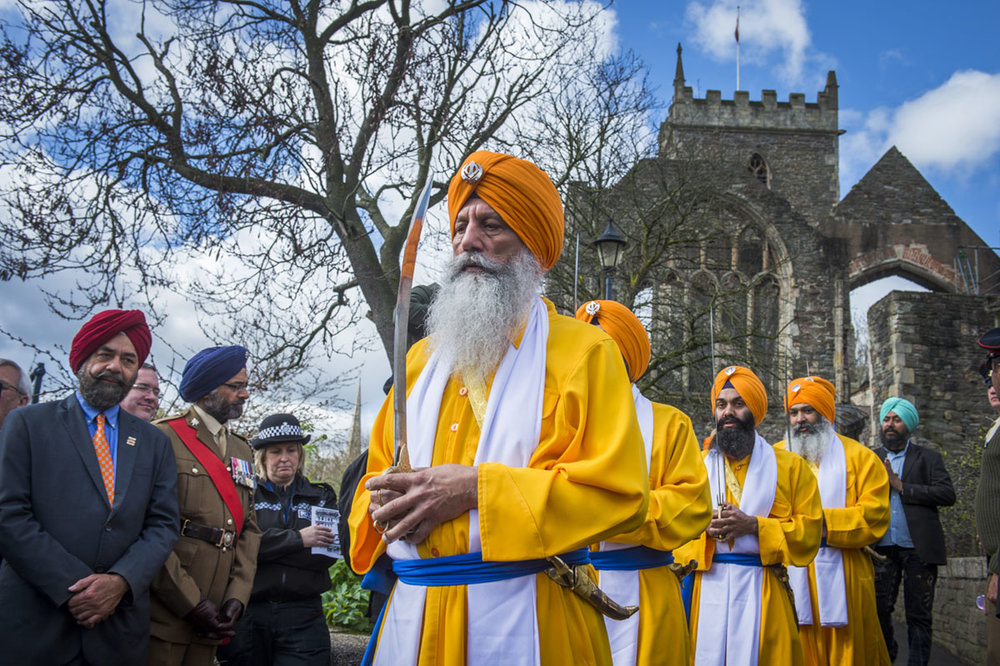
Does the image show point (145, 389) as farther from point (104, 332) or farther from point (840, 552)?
point (840, 552)

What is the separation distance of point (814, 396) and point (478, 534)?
5115 millimetres

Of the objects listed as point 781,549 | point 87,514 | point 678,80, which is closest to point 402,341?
point 87,514

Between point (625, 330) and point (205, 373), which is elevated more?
point (625, 330)

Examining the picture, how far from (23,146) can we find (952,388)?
1555cm

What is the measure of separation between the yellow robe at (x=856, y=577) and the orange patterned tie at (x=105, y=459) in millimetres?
4376

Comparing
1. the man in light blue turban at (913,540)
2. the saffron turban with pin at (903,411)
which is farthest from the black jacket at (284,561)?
the saffron turban with pin at (903,411)

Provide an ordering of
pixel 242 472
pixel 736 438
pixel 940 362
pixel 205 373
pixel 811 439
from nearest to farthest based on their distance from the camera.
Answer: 1. pixel 242 472
2. pixel 205 373
3. pixel 736 438
4. pixel 811 439
5. pixel 940 362

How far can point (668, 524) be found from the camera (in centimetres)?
363

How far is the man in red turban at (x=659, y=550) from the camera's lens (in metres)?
3.70

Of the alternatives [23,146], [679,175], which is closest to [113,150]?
[23,146]

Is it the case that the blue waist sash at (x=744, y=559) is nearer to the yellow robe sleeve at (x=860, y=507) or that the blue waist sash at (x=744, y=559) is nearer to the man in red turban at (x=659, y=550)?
the man in red turban at (x=659, y=550)

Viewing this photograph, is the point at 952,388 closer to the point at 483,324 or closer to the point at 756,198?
the point at 756,198

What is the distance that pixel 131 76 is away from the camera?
32.9 feet

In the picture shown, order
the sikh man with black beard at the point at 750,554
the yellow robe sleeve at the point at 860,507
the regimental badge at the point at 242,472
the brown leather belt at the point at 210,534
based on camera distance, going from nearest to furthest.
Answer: the brown leather belt at the point at 210,534 → the regimental badge at the point at 242,472 → the sikh man with black beard at the point at 750,554 → the yellow robe sleeve at the point at 860,507
